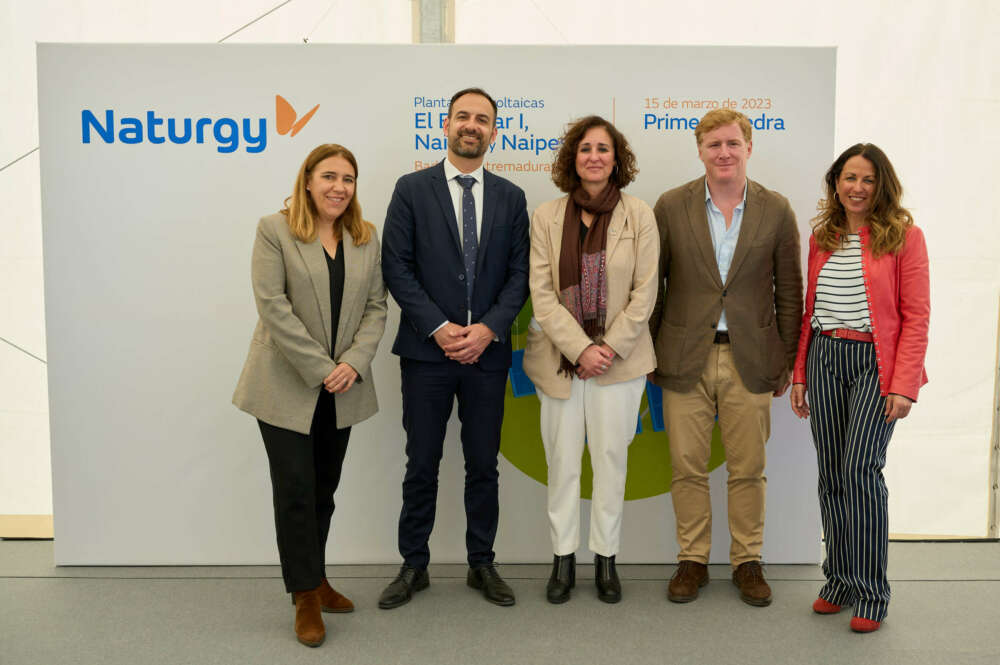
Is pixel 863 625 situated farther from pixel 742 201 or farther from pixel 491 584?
pixel 742 201

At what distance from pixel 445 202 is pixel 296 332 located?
2.42ft

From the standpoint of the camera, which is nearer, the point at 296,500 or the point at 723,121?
the point at 296,500

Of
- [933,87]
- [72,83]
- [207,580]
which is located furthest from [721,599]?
[72,83]

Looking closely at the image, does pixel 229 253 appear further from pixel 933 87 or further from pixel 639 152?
pixel 933 87

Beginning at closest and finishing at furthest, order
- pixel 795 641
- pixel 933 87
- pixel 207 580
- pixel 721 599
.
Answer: pixel 795 641, pixel 721 599, pixel 207 580, pixel 933 87

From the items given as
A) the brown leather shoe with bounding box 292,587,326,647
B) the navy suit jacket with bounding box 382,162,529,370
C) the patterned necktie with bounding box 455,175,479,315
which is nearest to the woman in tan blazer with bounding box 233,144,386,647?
the brown leather shoe with bounding box 292,587,326,647

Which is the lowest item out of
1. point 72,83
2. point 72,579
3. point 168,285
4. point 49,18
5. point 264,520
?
point 72,579

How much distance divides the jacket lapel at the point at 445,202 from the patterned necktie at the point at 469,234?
0.12 ft

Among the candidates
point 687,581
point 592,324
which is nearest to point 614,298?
point 592,324

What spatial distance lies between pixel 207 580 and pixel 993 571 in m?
3.40

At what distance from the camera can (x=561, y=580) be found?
2715mm

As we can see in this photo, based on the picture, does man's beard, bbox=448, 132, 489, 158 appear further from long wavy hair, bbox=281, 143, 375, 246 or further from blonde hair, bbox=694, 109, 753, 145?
blonde hair, bbox=694, 109, 753, 145

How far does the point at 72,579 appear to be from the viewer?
302 cm

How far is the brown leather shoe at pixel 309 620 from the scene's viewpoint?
2.36 m
